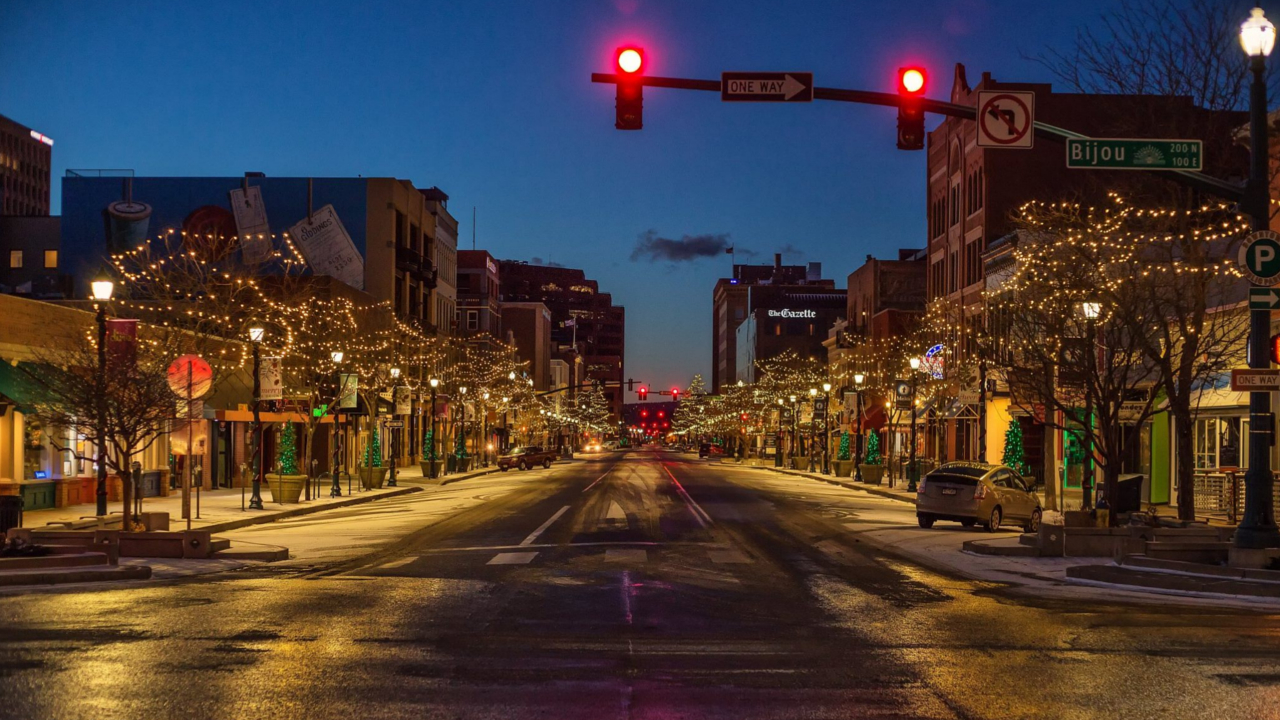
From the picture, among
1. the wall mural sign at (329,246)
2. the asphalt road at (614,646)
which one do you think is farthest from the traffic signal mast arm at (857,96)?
the wall mural sign at (329,246)

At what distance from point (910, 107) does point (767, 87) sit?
193 centimetres

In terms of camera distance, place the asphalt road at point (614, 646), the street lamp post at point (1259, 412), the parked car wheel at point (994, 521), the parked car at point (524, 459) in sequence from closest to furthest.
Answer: the asphalt road at point (614, 646) → the street lamp post at point (1259, 412) → the parked car wheel at point (994, 521) → the parked car at point (524, 459)

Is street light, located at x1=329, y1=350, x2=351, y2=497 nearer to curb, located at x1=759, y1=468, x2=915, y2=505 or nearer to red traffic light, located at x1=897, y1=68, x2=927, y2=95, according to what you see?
curb, located at x1=759, y1=468, x2=915, y2=505

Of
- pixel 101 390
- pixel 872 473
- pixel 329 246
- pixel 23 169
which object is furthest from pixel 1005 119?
pixel 23 169

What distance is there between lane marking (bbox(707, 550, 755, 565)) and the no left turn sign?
7.94 metres

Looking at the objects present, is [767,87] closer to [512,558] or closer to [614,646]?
[614,646]

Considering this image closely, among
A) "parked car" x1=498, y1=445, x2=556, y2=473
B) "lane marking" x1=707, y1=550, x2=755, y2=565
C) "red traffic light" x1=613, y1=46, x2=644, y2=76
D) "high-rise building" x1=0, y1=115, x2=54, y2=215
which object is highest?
"high-rise building" x1=0, y1=115, x2=54, y2=215

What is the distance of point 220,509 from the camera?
34.3 metres

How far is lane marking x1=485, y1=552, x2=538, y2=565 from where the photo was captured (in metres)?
20.1

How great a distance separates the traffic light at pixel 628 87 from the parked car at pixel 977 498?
15.9 meters

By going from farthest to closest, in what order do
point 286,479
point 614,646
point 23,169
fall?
point 23,169 < point 286,479 < point 614,646

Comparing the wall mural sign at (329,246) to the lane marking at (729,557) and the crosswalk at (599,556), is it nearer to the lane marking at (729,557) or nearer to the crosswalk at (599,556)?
the crosswalk at (599,556)

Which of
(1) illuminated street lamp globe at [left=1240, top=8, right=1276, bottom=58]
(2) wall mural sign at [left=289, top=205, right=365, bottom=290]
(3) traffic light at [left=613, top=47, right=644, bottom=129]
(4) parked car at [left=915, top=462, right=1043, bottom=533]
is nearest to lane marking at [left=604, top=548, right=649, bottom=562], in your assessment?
(3) traffic light at [left=613, top=47, right=644, bottom=129]

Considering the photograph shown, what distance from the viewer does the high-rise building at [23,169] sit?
144 m
